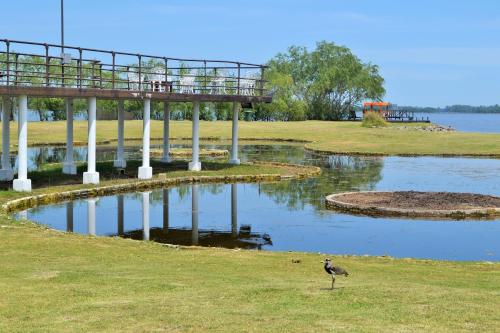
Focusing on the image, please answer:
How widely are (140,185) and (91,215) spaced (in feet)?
29.6

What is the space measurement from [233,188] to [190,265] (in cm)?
2241

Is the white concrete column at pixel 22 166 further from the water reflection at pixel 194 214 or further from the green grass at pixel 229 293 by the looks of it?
the green grass at pixel 229 293

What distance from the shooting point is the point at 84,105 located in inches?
4892

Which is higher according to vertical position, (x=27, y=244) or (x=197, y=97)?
(x=197, y=97)

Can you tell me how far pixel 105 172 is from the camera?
44125 mm

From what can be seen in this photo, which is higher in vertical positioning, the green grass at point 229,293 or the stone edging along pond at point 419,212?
the green grass at point 229,293

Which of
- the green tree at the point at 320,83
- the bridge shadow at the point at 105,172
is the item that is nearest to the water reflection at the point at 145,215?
the bridge shadow at the point at 105,172

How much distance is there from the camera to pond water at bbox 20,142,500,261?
25.0 metres

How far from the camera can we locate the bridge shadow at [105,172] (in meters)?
38.1

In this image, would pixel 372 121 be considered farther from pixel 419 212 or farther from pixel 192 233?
pixel 192 233

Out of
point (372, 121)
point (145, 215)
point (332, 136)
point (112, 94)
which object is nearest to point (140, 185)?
point (112, 94)

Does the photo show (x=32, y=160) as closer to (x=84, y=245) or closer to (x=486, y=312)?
(x=84, y=245)

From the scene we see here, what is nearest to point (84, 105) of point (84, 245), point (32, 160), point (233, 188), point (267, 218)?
point (32, 160)

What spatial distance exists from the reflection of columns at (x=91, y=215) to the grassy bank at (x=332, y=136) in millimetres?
37063
